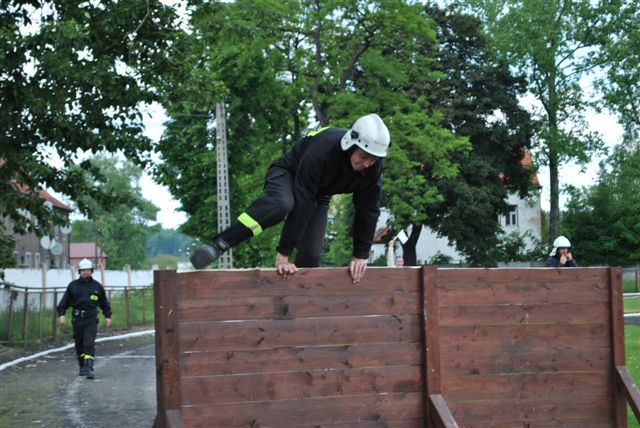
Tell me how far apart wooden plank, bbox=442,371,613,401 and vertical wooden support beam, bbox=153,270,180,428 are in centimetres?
222

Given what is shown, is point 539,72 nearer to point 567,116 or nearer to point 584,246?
point 567,116

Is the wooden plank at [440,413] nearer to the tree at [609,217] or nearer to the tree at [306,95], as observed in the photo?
the tree at [306,95]

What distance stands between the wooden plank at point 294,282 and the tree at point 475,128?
4688cm

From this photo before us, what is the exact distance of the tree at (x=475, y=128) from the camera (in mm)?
55656

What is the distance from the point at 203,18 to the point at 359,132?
12.0 meters

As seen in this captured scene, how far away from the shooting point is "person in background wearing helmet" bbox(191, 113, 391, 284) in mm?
7035

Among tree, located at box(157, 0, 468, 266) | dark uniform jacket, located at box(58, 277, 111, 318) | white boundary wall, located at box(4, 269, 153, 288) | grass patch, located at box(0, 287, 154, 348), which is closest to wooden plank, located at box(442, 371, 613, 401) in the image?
dark uniform jacket, located at box(58, 277, 111, 318)

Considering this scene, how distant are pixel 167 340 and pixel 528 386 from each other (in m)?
3.09

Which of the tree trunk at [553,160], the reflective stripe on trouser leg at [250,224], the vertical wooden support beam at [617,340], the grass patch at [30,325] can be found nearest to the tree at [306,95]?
the grass patch at [30,325]

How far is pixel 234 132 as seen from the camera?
1656 inches

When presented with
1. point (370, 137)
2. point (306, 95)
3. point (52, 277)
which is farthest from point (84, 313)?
point (306, 95)

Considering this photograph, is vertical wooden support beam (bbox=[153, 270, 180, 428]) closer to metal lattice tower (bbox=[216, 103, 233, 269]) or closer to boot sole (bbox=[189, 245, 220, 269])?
boot sole (bbox=[189, 245, 220, 269])

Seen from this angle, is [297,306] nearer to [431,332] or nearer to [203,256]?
[203,256]

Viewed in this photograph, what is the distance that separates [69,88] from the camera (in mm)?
15922
